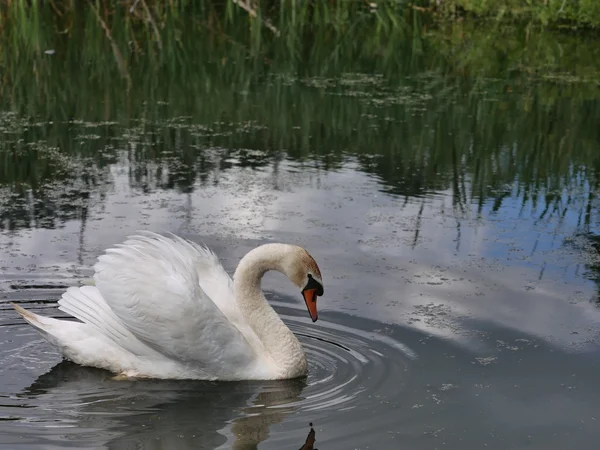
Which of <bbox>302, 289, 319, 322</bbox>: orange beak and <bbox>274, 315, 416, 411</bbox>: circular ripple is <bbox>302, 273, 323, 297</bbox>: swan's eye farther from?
<bbox>274, 315, 416, 411</bbox>: circular ripple

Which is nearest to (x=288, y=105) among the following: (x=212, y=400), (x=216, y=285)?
(x=216, y=285)

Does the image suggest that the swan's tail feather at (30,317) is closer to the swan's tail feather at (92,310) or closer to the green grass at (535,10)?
the swan's tail feather at (92,310)

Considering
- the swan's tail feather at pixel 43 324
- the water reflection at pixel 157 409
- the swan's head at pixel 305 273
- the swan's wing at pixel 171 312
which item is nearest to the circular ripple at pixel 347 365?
the water reflection at pixel 157 409

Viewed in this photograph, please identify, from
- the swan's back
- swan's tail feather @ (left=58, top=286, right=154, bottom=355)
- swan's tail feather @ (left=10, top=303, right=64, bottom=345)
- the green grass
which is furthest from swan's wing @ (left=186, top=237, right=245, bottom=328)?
the green grass

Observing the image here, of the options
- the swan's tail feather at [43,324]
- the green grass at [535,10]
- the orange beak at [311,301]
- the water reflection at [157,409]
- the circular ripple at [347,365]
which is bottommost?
the water reflection at [157,409]

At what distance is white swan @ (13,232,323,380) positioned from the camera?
18.4 feet

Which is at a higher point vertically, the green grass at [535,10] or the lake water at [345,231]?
the green grass at [535,10]

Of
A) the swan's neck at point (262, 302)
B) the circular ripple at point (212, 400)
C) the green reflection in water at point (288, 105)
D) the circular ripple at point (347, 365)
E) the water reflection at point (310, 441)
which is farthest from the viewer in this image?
the green reflection in water at point (288, 105)

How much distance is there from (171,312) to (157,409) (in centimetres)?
51

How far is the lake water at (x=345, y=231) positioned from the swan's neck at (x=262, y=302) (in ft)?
0.69

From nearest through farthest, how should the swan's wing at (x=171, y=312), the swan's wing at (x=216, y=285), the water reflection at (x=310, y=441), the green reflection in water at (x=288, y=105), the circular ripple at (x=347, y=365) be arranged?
the water reflection at (x=310, y=441)
the circular ripple at (x=347, y=365)
the swan's wing at (x=171, y=312)
the swan's wing at (x=216, y=285)
the green reflection in water at (x=288, y=105)

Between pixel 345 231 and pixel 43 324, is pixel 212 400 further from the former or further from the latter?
pixel 345 231

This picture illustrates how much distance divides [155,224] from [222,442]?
330cm

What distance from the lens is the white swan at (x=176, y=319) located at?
221 inches
